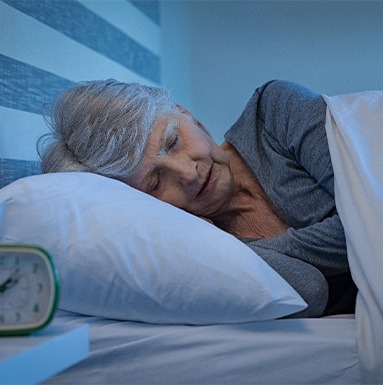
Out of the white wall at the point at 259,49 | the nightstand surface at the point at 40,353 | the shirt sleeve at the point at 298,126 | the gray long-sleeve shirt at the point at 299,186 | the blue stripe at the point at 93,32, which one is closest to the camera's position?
the nightstand surface at the point at 40,353

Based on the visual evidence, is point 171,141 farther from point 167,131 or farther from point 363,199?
point 363,199

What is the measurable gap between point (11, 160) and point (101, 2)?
70 cm

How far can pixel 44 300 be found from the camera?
2.91 ft

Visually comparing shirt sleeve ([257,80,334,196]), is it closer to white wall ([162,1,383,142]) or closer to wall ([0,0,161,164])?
wall ([0,0,161,164])

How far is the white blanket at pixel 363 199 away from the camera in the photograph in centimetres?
114

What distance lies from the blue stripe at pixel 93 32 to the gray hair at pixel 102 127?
0.29 meters

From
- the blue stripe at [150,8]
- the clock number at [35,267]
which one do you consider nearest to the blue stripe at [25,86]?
the blue stripe at [150,8]

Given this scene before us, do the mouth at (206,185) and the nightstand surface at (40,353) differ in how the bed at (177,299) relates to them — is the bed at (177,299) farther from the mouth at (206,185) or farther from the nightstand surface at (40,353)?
the mouth at (206,185)

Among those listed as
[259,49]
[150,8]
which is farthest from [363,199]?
[150,8]

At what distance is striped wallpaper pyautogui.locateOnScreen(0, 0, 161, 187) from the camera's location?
5.35 feet

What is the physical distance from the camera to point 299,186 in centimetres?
153

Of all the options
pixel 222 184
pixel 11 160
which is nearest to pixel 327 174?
pixel 222 184

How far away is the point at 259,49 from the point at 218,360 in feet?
5.24

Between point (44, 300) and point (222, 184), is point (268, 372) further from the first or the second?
point (222, 184)
